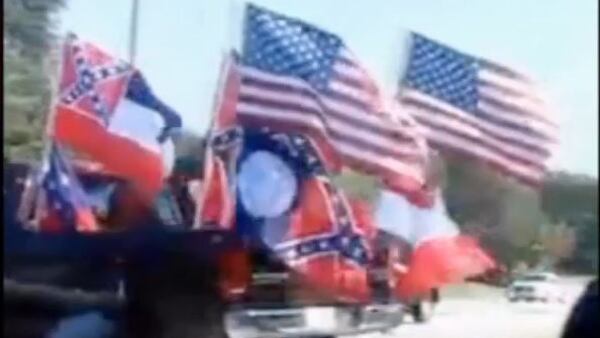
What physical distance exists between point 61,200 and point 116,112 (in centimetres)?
19

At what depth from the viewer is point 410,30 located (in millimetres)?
4699

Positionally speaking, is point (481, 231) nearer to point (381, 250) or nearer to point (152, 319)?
point (381, 250)

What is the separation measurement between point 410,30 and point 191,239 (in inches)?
21.0

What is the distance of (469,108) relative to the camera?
469 centimetres

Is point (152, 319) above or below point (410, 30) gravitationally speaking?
below

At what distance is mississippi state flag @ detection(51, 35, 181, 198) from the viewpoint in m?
4.79

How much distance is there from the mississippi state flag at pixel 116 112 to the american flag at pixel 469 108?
0.44 metres

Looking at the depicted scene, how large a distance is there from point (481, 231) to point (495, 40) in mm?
330

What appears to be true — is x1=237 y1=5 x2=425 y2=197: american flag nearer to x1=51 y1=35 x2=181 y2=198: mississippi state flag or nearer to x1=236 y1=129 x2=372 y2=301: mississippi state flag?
x1=236 y1=129 x2=372 y2=301: mississippi state flag

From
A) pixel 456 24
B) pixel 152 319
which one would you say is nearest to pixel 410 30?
pixel 456 24

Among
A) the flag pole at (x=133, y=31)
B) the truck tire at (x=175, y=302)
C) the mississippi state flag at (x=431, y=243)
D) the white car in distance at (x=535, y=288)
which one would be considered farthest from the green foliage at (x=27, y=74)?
the white car in distance at (x=535, y=288)

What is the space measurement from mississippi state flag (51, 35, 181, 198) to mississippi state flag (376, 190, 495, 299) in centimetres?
41

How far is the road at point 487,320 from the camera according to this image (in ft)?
15.3

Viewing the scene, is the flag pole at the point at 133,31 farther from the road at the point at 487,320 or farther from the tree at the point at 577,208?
the tree at the point at 577,208
